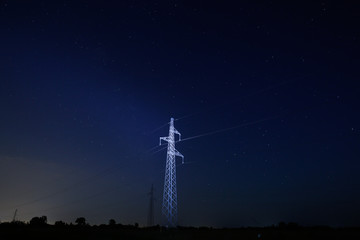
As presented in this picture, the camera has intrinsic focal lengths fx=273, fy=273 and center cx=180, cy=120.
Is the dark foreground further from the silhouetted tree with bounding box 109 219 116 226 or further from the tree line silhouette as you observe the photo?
the silhouetted tree with bounding box 109 219 116 226

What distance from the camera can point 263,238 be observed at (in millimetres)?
26422

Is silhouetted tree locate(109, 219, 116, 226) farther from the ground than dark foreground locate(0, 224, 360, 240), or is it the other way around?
silhouetted tree locate(109, 219, 116, 226)

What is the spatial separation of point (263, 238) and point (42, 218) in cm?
8180

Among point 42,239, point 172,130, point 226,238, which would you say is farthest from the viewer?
point 172,130

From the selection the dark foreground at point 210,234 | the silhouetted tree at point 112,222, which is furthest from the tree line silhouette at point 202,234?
the silhouetted tree at point 112,222

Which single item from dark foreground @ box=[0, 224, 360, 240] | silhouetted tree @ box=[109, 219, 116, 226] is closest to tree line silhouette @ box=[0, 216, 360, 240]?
dark foreground @ box=[0, 224, 360, 240]

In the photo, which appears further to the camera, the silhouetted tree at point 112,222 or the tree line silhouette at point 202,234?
the silhouetted tree at point 112,222

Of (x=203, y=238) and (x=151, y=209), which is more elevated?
Result: (x=151, y=209)

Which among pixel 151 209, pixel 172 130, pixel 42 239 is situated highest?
pixel 172 130

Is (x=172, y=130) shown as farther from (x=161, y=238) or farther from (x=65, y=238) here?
(x=65, y=238)

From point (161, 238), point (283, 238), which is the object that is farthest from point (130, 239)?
point (283, 238)

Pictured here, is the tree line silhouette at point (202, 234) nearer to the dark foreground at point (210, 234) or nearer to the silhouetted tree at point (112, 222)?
the dark foreground at point (210, 234)

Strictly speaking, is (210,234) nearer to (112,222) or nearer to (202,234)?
(202,234)

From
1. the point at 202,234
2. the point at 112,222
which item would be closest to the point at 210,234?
the point at 202,234
